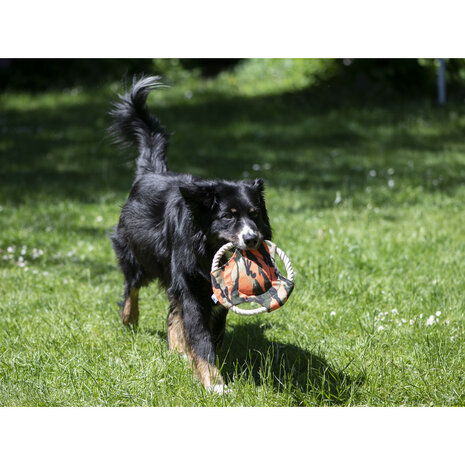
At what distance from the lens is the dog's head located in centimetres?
363

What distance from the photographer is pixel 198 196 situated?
3.72m

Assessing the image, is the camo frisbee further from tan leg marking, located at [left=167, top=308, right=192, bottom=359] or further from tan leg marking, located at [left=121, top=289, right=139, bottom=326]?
tan leg marking, located at [left=121, top=289, right=139, bottom=326]

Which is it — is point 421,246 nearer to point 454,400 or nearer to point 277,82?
point 454,400

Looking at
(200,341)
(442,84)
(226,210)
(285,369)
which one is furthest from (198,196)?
(442,84)

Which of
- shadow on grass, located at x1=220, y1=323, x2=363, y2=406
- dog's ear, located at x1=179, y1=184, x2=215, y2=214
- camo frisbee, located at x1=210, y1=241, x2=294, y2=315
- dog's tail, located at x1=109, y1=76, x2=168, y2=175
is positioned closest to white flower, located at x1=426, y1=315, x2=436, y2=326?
shadow on grass, located at x1=220, y1=323, x2=363, y2=406

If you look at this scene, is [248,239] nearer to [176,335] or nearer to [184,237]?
[184,237]

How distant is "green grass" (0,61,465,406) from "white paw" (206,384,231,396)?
39 millimetres

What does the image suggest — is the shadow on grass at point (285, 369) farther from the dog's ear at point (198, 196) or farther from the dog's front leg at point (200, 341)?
the dog's ear at point (198, 196)

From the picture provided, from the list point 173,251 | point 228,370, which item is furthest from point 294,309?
point 173,251

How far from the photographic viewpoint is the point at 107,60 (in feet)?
51.8

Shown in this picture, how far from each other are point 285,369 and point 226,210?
1202 millimetres

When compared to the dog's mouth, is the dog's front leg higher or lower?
lower

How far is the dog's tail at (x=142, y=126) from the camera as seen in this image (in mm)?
5207

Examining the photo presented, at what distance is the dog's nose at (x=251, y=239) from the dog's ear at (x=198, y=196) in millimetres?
367
